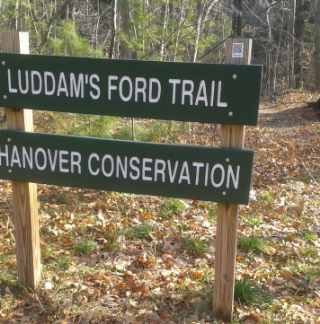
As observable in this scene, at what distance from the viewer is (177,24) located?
7.09m

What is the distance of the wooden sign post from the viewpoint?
240 centimetres

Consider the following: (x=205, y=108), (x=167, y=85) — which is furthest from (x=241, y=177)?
(x=167, y=85)

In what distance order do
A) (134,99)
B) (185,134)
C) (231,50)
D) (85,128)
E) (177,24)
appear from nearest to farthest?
(231,50), (134,99), (85,128), (177,24), (185,134)

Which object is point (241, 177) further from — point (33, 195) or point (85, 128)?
point (85, 128)

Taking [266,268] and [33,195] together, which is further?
[266,268]

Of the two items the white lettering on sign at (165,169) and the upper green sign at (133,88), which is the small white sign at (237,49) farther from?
the white lettering on sign at (165,169)

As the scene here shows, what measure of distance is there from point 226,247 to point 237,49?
1.33 m

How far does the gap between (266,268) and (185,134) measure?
468 centimetres

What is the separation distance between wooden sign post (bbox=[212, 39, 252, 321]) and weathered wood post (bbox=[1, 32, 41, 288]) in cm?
146

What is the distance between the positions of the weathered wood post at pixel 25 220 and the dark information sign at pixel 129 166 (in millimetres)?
117

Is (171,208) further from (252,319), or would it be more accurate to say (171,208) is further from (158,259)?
(252,319)

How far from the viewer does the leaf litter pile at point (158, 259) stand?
2713 mm

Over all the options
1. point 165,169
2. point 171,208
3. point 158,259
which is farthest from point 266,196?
point 165,169

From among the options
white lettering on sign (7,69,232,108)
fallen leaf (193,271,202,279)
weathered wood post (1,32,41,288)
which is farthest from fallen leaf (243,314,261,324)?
weathered wood post (1,32,41,288)
